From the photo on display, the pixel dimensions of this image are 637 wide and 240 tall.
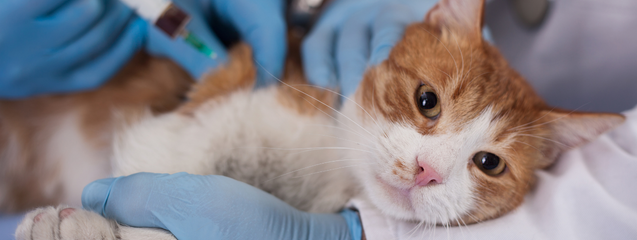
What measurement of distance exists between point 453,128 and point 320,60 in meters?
1.00

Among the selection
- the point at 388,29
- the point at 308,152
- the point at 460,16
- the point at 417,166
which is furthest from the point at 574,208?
the point at 388,29

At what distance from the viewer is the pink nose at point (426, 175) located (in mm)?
1234

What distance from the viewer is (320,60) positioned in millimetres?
2066

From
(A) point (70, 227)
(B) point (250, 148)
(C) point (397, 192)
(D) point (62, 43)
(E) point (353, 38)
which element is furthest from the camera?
(E) point (353, 38)

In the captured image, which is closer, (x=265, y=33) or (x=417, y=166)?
(x=417, y=166)

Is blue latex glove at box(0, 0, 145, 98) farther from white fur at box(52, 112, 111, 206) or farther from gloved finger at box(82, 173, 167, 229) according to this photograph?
gloved finger at box(82, 173, 167, 229)

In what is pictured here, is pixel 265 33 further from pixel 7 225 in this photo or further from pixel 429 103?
pixel 7 225

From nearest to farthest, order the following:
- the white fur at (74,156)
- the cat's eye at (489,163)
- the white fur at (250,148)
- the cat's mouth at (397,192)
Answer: the cat's mouth at (397,192) → the cat's eye at (489,163) → the white fur at (250,148) → the white fur at (74,156)

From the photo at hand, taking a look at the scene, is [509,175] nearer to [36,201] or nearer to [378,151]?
[378,151]

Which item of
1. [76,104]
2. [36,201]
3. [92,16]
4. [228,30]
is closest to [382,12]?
[228,30]

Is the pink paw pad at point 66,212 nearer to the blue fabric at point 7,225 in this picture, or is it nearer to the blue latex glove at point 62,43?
the blue fabric at point 7,225

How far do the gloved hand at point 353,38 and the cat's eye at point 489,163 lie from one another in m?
0.73

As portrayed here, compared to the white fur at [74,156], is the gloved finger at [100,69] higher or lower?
higher

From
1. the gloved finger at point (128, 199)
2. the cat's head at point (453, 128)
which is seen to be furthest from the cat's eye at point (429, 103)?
the gloved finger at point (128, 199)
